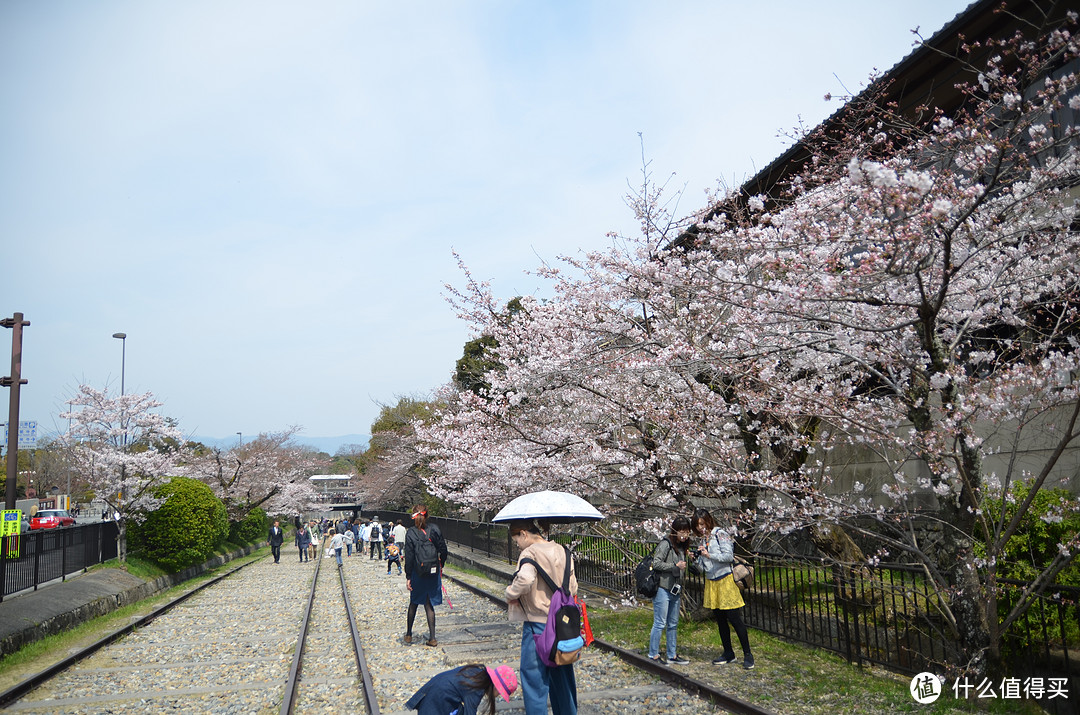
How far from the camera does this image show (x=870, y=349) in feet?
22.6

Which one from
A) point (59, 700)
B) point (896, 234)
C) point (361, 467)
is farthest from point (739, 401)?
point (361, 467)

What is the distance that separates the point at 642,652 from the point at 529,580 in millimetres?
4522

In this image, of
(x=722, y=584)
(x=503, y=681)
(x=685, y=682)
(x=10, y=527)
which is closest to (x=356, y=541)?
(x=10, y=527)

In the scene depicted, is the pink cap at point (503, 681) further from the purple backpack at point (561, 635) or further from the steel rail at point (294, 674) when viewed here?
the steel rail at point (294, 674)

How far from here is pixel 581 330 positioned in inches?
456

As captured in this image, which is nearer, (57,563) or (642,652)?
(642,652)

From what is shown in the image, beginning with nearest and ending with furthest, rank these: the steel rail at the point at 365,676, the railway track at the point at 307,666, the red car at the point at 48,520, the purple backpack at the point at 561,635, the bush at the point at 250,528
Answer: the purple backpack at the point at 561,635
the steel rail at the point at 365,676
the railway track at the point at 307,666
the red car at the point at 48,520
the bush at the point at 250,528

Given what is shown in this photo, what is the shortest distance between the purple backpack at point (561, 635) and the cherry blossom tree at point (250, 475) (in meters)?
34.7

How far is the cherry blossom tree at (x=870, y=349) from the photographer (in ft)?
19.7

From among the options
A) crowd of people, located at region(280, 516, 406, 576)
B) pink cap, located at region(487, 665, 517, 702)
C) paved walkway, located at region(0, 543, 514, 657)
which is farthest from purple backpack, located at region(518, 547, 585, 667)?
crowd of people, located at region(280, 516, 406, 576)

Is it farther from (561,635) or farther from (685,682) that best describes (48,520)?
(561,635)

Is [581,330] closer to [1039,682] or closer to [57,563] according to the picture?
[1039,682]

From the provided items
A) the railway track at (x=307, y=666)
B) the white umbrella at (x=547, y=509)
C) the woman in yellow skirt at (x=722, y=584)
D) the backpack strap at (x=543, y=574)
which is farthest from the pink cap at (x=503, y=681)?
the woman in yellow skirt at (x=722, y=584)

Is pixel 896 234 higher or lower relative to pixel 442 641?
higher
